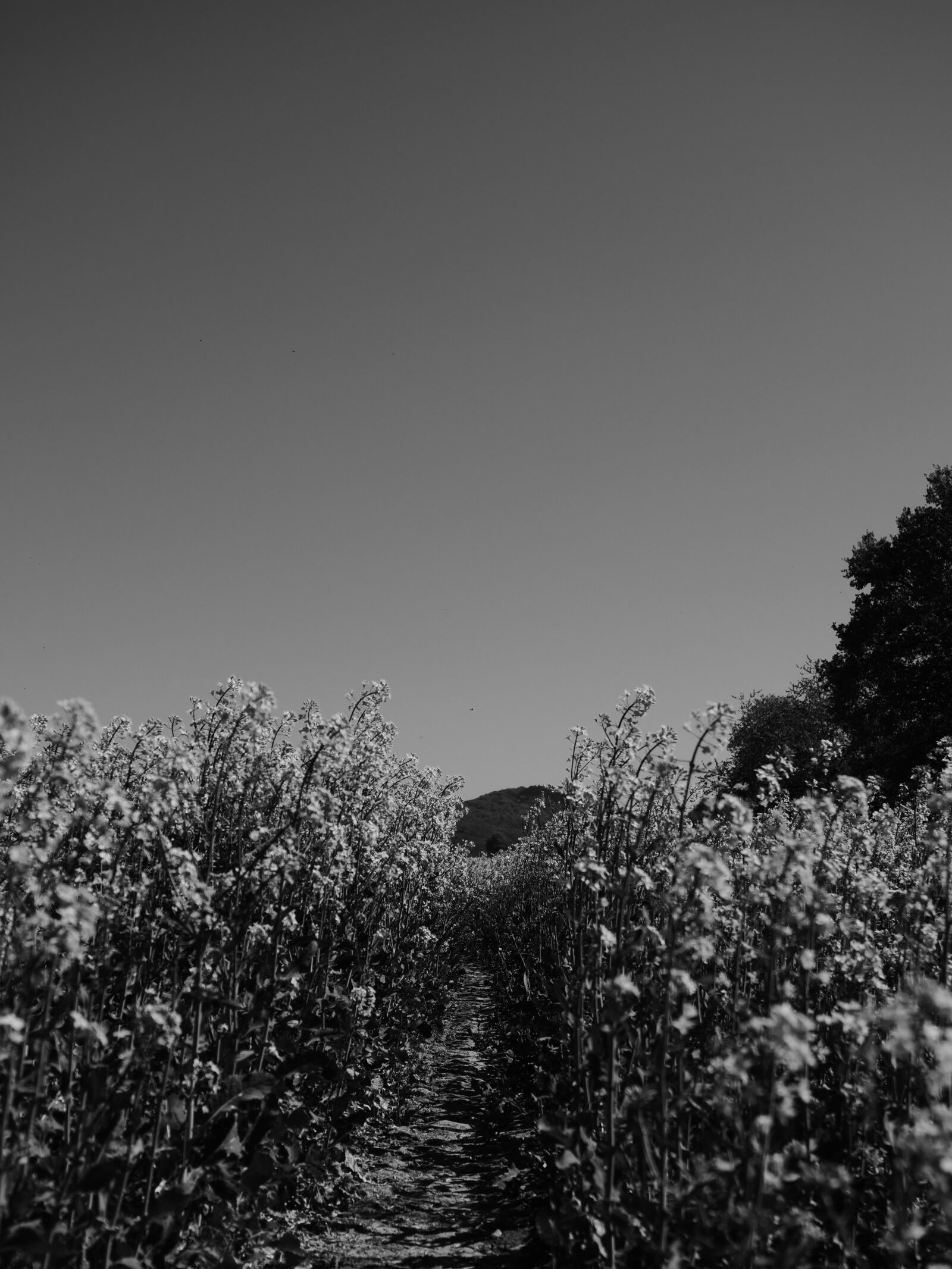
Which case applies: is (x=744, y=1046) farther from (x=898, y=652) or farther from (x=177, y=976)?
(x=898, y=652)

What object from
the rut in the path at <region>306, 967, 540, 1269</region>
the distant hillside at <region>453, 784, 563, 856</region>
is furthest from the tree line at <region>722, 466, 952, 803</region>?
the distant hillside at <region>453, 784, 563, 856</region>

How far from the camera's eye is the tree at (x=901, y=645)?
3516 centimetres

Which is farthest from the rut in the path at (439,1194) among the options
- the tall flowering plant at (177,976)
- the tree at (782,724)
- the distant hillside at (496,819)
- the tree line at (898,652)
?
the distant hillside at (496,819)

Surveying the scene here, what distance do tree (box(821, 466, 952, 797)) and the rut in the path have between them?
29.5 meters

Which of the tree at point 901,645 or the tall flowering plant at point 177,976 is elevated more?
the tree at point 901,645

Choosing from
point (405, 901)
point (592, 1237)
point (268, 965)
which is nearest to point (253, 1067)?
point (268, 965)

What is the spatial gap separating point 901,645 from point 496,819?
8953cm

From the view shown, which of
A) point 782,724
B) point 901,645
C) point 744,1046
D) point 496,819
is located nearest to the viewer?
point 744,1046

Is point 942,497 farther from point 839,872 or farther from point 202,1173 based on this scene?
point 202,1173

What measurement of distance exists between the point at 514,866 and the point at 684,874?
77.8 ft

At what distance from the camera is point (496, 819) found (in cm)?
12044

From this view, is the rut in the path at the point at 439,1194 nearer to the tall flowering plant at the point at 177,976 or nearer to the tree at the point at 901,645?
the tall flowering plant at the point at 177,976

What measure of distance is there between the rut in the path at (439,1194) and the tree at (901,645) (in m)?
29.5

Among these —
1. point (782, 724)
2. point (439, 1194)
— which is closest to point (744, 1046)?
point (439, 1194)
